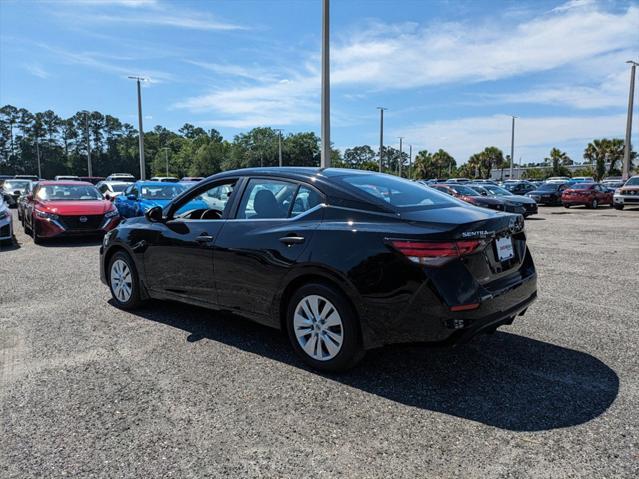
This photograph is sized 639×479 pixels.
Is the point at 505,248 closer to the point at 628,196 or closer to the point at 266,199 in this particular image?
the point at 266,199

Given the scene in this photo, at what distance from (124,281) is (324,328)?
291 cm

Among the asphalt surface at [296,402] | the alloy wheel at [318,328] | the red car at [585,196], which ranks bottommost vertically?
the asphalt surface at [296,402]

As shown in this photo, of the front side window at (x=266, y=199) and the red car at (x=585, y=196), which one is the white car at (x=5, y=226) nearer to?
the front side window at (x=266, y=199)

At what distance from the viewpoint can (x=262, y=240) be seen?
158 inches

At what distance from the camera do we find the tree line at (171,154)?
8850 centimetres

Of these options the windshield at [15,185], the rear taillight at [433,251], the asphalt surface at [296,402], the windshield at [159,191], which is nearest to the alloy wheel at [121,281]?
the asphalt surface at [296,402]

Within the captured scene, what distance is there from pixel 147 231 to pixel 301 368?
7.79ft

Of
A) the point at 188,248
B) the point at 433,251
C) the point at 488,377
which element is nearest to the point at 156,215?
the point at 188,248

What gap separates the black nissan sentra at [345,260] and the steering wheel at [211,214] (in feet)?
0.05

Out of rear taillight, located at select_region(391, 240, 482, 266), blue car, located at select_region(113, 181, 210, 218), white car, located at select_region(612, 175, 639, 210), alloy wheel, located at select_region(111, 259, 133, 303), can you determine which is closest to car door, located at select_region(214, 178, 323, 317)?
rear taillight, located at select_region(391, 240, 482, 266)

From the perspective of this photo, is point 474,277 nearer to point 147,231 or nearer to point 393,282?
point 393,282

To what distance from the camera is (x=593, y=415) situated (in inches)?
120

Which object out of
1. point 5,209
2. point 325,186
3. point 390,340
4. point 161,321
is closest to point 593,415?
point 390,340

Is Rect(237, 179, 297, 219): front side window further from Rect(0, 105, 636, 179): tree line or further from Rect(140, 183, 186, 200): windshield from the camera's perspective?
Rect(0, 105, 636, 179): tree line
